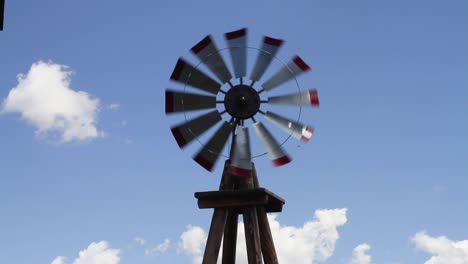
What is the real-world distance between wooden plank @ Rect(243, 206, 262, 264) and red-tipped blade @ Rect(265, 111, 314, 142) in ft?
4.85

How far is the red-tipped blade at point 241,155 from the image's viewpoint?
37.0 ft

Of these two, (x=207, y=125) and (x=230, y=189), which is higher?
(x=207, y=125)

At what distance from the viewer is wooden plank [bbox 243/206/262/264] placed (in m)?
11.1

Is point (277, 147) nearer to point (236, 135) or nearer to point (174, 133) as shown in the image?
point (236, 135)

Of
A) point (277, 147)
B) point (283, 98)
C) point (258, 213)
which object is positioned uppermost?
point (283, 98)

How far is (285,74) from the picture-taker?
1171 centimetres

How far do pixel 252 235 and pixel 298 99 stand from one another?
Answer: 253cm

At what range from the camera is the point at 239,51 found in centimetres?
1149

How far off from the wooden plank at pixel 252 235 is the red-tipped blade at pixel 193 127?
1570 millimetres

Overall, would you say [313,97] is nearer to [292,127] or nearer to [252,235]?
[292,127]

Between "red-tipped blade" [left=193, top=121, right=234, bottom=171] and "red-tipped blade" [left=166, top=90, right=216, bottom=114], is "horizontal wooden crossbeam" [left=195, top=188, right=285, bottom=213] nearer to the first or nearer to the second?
"red-tipped blade" [left=193, top=121, right=234, bottom=171]

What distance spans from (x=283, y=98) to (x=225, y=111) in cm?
105

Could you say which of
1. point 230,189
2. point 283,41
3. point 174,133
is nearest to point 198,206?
point 230,189

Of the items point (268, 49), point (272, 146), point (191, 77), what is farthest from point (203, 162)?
point (268, 49)
